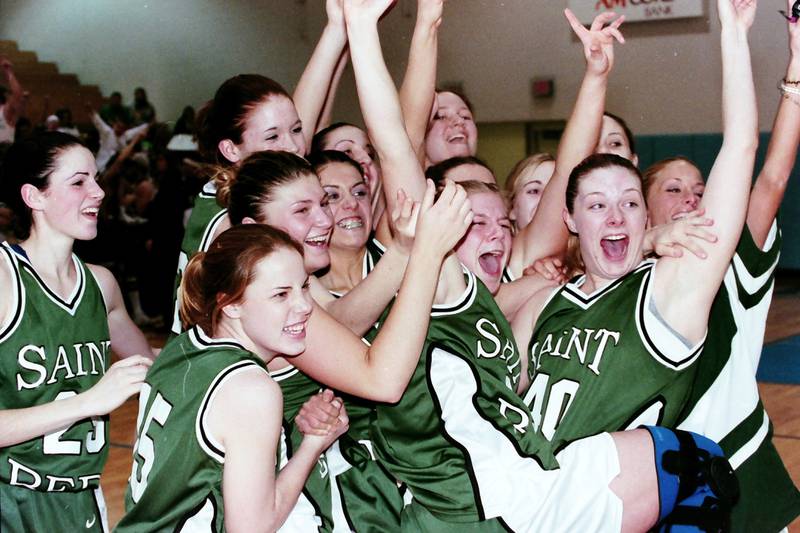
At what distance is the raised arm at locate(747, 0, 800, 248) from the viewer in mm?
2846

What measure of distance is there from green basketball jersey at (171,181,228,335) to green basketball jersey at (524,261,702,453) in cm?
100

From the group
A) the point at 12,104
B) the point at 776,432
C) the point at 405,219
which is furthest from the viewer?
the point at 12,104

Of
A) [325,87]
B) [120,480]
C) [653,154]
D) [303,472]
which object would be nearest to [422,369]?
[303,472]

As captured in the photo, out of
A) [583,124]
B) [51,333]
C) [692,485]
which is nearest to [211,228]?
[51,333]

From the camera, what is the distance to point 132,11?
13.7 meters

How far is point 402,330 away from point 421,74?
1.09 m

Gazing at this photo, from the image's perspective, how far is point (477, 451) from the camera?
7.84 feet

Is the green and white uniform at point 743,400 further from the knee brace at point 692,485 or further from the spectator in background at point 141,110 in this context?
the spectator in background at point 141,110

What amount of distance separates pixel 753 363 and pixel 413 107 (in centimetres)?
120

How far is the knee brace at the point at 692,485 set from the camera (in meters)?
2.26

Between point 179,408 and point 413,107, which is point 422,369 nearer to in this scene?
point 179,408

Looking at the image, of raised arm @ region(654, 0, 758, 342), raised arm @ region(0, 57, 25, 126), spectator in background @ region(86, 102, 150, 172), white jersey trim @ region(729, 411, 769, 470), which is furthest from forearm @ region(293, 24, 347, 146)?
spectator in background @ region(86, 102, 150, 172)

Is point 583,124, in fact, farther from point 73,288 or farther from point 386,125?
point 73,288

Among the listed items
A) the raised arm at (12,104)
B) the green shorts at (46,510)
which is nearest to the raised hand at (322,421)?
the green shorts at (46,510)
